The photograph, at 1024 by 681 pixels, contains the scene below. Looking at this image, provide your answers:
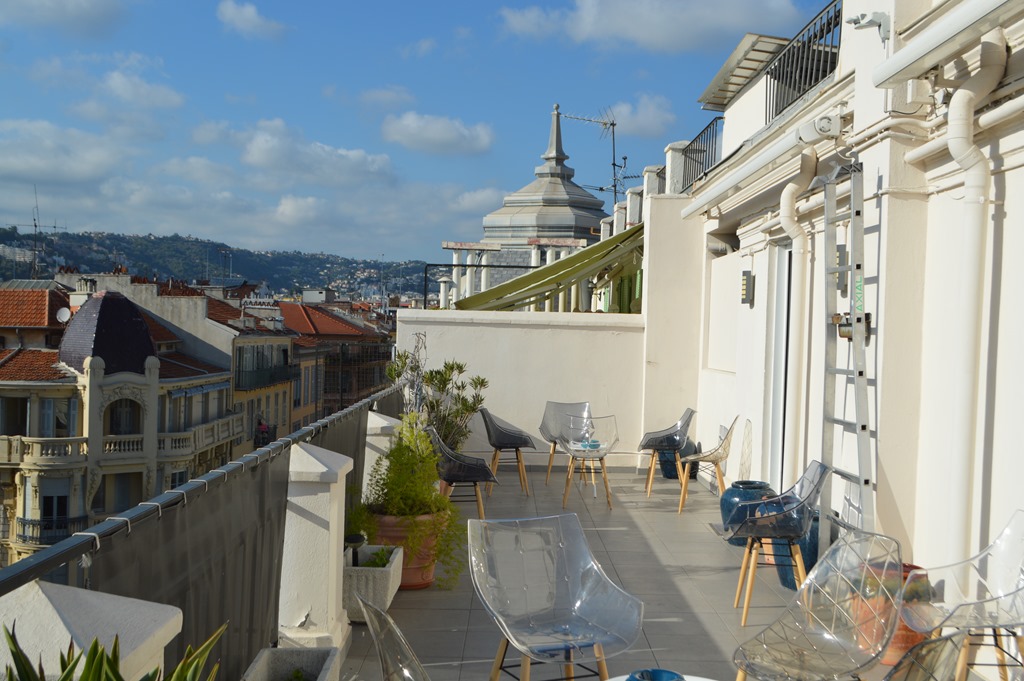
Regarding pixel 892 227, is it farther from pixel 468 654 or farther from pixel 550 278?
pixel 550 278

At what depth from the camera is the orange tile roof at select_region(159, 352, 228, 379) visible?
45.8 metres

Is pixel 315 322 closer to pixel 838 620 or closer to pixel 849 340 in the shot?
pixel 849 340

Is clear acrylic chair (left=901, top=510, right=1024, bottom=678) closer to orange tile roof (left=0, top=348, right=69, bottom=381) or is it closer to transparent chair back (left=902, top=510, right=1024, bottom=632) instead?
transparent chair back (left=902, top=510, right=1024, bottom=632)

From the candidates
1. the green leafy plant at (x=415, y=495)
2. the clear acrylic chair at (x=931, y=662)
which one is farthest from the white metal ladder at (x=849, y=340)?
the green leafy plant at (x=415, y=495)

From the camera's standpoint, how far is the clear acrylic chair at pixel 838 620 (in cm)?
312

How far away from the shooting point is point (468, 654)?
14.5 feet

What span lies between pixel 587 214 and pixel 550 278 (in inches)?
489

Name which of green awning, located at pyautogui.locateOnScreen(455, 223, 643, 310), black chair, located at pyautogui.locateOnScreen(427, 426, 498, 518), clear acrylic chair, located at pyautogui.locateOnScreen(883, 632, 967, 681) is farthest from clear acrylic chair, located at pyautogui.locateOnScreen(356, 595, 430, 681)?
green awning, located at pyautogui.locateOnScreen(455, 223, 643, 310)

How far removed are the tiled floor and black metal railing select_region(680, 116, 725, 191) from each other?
3.87 meters

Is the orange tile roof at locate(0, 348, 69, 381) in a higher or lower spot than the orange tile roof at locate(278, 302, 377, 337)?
lower

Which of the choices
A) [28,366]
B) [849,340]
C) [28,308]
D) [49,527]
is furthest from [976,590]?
[49,527]

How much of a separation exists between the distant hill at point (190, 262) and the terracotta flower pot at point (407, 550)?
45422mm

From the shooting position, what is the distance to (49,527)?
155 ft

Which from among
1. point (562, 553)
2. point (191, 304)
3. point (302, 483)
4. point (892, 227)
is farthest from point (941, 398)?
point (191, 304)
